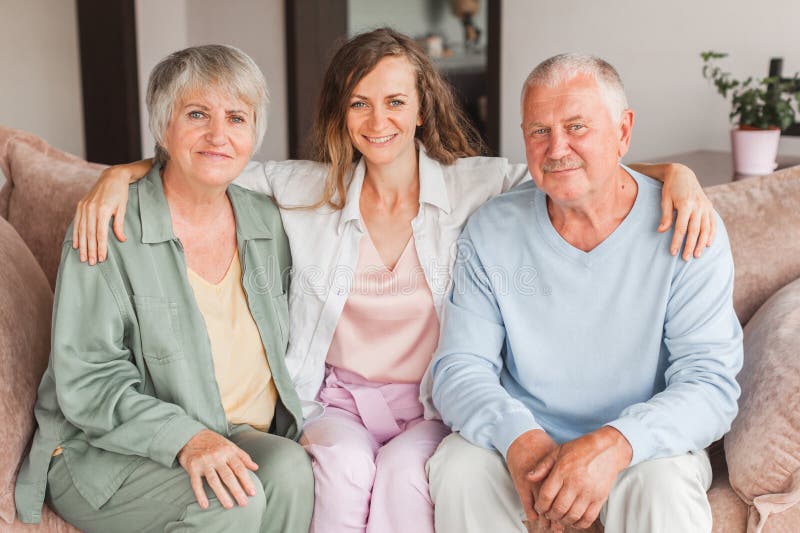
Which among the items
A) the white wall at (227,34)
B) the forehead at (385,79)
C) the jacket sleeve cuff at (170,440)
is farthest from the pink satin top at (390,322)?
the white wall at (227,34)

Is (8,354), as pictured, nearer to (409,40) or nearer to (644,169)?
(409,40)

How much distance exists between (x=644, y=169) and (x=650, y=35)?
1537mm

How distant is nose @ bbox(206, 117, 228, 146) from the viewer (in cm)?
177

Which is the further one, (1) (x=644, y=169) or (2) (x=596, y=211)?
(1) (x=644, y=169)

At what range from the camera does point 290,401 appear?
1.90 metres

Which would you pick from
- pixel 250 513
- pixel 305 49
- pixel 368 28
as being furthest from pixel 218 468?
pixel 305 49

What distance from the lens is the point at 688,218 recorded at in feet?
5.61

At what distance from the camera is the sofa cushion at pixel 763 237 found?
206 centimetres

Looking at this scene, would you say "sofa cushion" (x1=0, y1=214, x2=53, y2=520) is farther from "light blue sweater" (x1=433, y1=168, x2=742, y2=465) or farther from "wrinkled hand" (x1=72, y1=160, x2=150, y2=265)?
"light blue sweater" (x1=433, y1=168, x2=742, y2=465)

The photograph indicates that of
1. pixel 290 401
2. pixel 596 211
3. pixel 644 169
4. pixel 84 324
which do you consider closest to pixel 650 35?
pixel 644 169

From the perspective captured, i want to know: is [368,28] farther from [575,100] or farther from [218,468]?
[218,468]

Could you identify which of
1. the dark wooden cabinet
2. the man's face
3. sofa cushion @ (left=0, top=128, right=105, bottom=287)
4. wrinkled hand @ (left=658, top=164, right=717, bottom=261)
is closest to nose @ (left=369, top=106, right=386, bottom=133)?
the man's face

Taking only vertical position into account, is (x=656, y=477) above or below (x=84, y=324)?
below

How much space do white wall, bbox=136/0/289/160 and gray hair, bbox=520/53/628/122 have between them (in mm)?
3187
